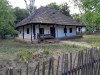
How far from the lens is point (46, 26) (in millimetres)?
33219

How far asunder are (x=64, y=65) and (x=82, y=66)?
3.08 feet

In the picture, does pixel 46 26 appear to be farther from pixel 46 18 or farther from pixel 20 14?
pixel 20 14

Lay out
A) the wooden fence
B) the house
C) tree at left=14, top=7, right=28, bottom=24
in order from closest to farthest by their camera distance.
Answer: the wooden fence → the house → tree at left=14, top=7, right=28, bottom=24

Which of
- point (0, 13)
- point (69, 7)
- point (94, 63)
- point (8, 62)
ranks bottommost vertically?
point (8, 62)

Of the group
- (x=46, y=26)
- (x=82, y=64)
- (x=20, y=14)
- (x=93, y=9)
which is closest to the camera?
(x=82, y=64)

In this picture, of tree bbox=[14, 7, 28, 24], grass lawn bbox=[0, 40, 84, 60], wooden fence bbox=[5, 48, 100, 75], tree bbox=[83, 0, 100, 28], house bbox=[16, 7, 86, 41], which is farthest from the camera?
tree bbox=[14, 7, 28, 24]

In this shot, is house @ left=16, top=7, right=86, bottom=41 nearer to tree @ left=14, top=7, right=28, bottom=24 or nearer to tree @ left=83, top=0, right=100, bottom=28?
tree @ left=14, top=7, right=28, bottom=24

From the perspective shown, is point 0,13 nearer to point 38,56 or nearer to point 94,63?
point 38,56

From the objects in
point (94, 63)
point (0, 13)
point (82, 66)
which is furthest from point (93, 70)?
point (0, 13)

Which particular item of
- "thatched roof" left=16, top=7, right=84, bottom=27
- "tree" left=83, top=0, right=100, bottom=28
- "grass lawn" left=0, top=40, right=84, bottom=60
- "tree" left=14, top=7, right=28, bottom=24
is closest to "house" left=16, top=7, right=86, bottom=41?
"thatched roof" left=16, top=7, right=84, bottom=27

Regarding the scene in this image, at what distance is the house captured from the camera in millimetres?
31719

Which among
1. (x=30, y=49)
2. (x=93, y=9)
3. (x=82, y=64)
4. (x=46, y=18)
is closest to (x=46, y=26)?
(x=46, y=18)

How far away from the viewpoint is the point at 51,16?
1352 inches

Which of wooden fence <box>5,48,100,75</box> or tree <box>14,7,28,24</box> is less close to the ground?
tree <box>14,7,28,24</box>
